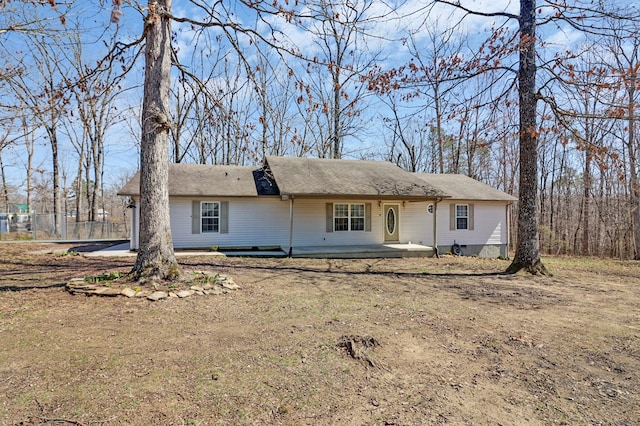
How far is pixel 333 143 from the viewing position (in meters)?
23.4

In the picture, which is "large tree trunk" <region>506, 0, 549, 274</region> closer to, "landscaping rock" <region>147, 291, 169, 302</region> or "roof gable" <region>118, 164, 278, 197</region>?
"landscaping rock" <region>147, 291, 169, 302</region>

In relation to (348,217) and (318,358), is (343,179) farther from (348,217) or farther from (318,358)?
(318,358)

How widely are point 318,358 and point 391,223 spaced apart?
39.5 feet

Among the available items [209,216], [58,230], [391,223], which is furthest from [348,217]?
[58,230]

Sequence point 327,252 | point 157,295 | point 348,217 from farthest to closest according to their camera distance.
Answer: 1. point 348,217
2. point 327,252
3. point 157,295

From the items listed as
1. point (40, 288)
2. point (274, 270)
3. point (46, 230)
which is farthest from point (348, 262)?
point (46, 230)

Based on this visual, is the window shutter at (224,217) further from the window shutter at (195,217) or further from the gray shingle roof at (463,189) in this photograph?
the gray shingle roof at (463,189)

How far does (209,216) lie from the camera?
44.2ft

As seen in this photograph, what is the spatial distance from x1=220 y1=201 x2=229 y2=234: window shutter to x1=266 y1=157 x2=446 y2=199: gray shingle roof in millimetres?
2281

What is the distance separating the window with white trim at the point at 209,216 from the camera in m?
13.4

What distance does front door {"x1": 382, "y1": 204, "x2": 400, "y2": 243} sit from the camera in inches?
590

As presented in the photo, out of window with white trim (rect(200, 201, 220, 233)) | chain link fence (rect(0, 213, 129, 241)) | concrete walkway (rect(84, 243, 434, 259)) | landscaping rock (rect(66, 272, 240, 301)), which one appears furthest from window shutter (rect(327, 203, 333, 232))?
chain link fence (rect(0, 213, 129, 241))

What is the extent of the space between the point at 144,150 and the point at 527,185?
29.0 ft

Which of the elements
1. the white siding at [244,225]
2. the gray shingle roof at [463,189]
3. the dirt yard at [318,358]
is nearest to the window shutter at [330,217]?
the white siding at [244,225]
